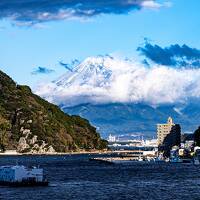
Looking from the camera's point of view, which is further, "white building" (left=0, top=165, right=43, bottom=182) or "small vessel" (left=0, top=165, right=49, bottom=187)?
"small vessel" (left=0, top=165, right=49, bottom=187)

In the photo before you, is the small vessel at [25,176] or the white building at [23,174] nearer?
the white building at [23,174]

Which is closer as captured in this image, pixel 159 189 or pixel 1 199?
pixel 1 199

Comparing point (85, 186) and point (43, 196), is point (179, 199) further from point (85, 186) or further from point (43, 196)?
point (85, 186)

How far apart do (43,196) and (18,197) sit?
15.0 ft

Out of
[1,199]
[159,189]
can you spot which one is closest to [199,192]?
[159,189]

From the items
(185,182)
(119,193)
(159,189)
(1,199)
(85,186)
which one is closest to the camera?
(1,199)

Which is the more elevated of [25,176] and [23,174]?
[23,174]

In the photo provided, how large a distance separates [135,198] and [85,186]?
1341 inches

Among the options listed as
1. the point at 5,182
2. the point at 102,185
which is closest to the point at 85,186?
the point at 102,185

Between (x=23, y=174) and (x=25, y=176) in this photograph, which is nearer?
(x=23, y=174)

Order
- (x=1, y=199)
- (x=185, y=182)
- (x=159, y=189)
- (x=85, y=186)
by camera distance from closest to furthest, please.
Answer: (x=1, y=199) → (x=159, y=189) → (x=85, y=186) → (x=185, y=182)

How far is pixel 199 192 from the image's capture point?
146 meters

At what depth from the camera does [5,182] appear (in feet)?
538

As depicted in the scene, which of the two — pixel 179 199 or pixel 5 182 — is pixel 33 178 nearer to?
pixel 5 182
